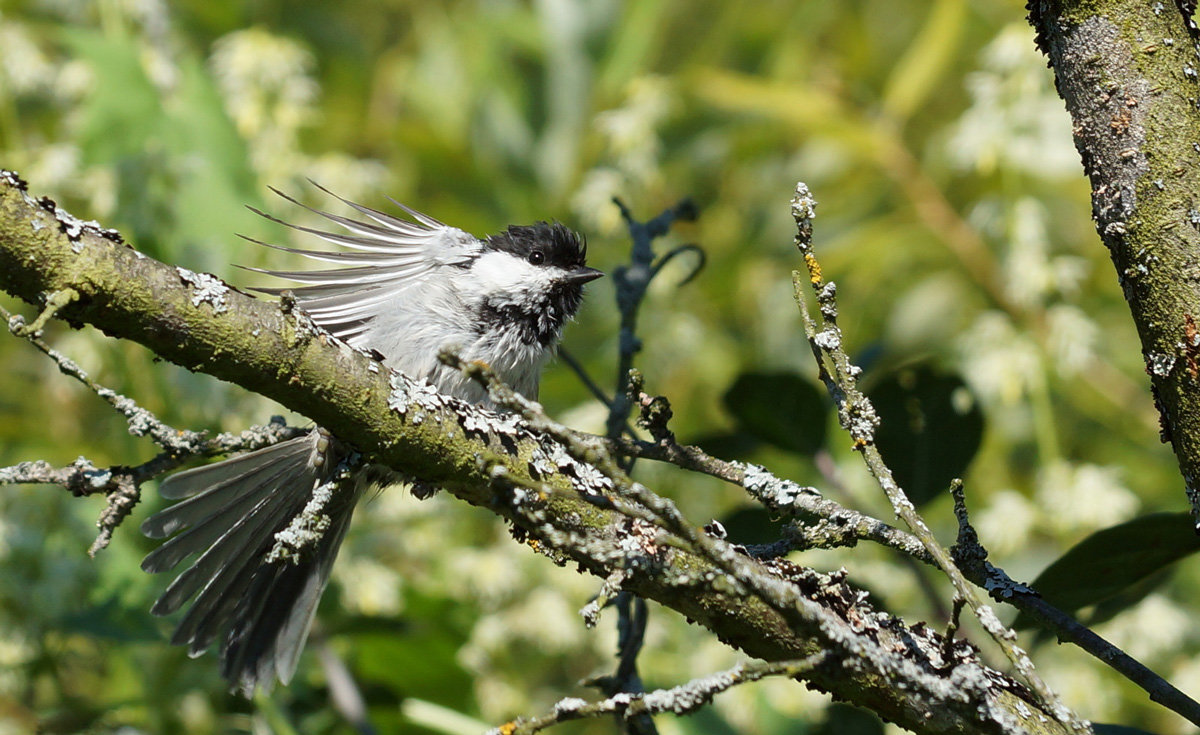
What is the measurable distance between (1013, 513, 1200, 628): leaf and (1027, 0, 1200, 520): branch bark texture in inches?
10.7

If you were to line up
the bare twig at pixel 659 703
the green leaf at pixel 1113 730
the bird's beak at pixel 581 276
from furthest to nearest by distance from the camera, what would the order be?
the bird's beak at pixel 581 276
the green leaf at pixel 1113 730
the bare twig at pixel 659 703

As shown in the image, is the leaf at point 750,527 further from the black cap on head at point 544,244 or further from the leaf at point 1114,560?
the black cap on head at point 544,244

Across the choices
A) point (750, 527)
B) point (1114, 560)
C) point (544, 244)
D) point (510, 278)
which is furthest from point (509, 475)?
point (544, 244)

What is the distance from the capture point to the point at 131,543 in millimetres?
2465

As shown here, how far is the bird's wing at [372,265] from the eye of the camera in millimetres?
2270

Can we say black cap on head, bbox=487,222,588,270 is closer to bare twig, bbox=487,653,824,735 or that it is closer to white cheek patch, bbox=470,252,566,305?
white cheek patch, bbox=470,252,566,305

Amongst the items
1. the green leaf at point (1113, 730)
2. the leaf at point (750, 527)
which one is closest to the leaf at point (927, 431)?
the leaf at point (750, 527)

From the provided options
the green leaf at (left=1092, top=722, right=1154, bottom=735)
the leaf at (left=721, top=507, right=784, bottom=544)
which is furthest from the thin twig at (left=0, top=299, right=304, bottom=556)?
the green leaf at (left=1092, top=722, right=1154, bottom=735)

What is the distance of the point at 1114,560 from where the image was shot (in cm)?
159

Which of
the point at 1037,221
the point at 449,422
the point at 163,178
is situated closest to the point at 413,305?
the point at 163,178

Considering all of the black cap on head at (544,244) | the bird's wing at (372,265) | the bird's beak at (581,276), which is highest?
the black cap on head at (544,244)

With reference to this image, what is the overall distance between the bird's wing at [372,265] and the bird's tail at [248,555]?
1.14ft

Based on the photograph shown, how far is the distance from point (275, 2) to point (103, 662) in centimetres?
250

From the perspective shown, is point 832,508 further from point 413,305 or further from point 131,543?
point 131,543
